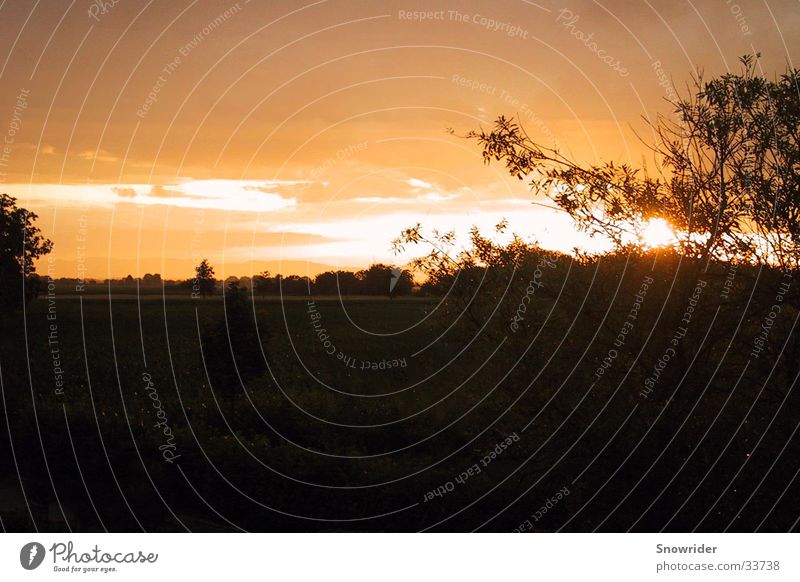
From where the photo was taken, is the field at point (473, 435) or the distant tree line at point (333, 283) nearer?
the field at point (473, 435)

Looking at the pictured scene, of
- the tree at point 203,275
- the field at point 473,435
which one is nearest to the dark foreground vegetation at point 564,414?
the field at point 473,435

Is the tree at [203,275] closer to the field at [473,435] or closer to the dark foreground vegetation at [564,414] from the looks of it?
the field at [473,435]

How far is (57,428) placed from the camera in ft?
58.7

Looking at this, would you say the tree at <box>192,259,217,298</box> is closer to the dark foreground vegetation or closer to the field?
the field

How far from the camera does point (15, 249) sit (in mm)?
17797

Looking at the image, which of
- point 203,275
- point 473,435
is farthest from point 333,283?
point 473,435

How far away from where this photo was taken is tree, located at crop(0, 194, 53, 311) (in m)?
16.9

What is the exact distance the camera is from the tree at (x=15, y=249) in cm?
1692

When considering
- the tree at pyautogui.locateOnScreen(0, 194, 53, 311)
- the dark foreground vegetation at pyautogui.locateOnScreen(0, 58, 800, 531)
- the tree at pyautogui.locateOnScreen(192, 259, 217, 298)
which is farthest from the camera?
the tree at pyautogui.locateOnScreen(192, 259, 217, 298)

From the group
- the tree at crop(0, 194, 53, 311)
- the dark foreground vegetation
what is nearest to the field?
the dark foreground vegetation

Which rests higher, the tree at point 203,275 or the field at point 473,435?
the tree at point 203,275

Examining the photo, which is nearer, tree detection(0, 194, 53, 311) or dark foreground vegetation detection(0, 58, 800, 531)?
dark foreground vegetation detection(0, 58, 800, 531)

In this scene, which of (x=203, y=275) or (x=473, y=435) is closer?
(x=473, y=435)

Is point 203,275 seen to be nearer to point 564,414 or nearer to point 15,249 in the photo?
point 15,249
